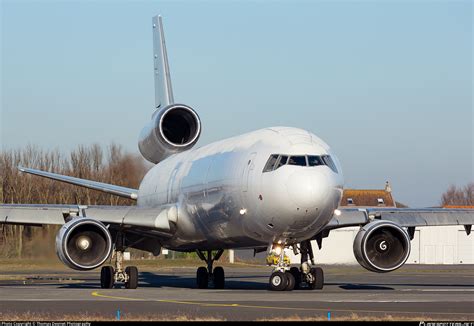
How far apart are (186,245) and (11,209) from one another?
6.27 metres

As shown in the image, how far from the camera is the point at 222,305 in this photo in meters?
22.0

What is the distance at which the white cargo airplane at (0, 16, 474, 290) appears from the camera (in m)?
27.5

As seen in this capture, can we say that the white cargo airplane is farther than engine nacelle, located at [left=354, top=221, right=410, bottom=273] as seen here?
No

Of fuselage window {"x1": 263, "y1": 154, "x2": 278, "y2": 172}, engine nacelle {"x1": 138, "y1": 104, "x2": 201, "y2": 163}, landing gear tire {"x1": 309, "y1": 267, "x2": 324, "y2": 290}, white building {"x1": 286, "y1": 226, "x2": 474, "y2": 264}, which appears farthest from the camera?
white building {"x1": 286, "y1": 226, "x2": 474, "y2": 264}

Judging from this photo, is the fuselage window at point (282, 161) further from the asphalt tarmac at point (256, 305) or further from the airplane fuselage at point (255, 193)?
the asphalt tarmac at point (256, 305)

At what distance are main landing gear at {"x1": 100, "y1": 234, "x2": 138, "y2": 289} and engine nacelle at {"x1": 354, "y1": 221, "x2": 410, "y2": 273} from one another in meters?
7.28

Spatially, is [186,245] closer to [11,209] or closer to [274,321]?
[11,209]

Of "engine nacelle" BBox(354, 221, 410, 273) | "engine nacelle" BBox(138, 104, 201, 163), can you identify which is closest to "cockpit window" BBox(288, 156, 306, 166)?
"engine nacelle" BBox(354, 221, 410, 273)

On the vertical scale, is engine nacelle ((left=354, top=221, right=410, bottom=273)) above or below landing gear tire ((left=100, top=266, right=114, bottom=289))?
above

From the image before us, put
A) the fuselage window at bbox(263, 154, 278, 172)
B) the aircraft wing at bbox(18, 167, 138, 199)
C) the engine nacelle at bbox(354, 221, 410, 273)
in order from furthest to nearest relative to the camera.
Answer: the aircraft wing at bbox(18, 167, 138, 199), the engine nacelle at bbox(354, 221, 410, 273), the fuselage window at bbox(263, 154, 278, 172)

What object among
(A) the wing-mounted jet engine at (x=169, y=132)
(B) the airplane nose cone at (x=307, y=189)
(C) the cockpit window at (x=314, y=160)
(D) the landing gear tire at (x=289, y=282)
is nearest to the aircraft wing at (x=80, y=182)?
(A) the wing-mounted jet engine at (x=169, y=132)

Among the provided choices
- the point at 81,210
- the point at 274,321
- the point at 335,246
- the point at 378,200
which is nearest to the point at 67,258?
the point at 81,210

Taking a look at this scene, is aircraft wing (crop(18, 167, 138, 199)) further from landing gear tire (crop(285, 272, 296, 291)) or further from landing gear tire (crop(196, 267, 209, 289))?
landing gear tire (crop(285, 272, 296, 291))

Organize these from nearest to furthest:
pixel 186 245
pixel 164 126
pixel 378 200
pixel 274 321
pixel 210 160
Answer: pixel 274 321 → pixel 210 160 → pixel 186 245 → pixel 164 126 → pixel 378 200
